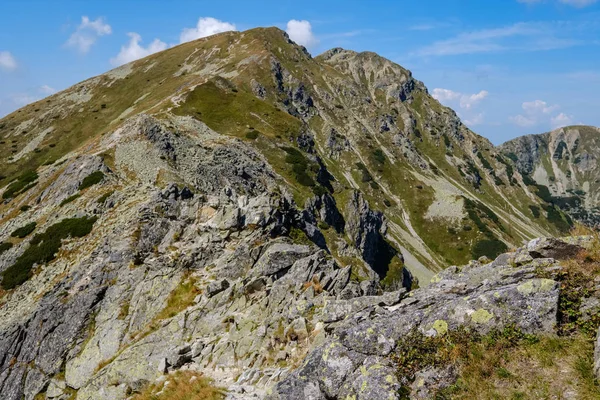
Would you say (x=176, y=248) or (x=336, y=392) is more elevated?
(x=176, y=248)

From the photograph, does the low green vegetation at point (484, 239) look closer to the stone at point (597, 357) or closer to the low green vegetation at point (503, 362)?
the low green vegetation at point (503, 362)

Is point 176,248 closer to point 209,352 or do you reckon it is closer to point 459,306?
point 209,352

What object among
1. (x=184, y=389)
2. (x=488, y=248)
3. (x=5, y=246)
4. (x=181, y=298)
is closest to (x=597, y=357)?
(x=184, y=389)

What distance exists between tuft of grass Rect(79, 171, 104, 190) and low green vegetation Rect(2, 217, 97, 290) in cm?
838

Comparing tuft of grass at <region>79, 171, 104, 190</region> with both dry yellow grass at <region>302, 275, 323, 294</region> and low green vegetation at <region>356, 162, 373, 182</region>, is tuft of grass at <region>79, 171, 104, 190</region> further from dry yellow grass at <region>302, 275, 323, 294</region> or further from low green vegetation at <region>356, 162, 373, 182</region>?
low green vegetation at <region>356, 162, 373, 182</region>

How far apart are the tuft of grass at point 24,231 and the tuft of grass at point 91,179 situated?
24.2ft

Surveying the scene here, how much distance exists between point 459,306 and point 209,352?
11.9 meters

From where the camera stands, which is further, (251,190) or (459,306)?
(251,190)

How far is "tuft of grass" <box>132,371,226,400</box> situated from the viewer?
14.2 metres

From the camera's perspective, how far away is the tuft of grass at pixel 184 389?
1420cm

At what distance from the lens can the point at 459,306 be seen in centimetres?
1162

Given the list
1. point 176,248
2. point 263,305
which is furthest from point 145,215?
point 263,305

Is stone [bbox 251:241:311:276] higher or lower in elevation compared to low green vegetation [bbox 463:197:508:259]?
higher

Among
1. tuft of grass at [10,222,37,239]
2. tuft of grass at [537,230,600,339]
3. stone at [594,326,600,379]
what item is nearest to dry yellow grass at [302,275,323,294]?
tuft of grass at [537,230,600,339]
